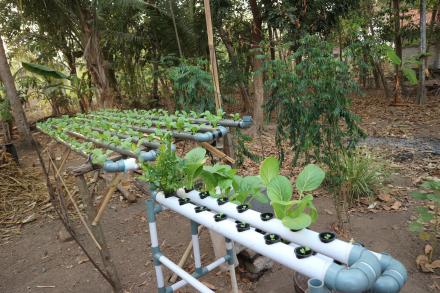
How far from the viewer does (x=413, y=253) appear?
305cm

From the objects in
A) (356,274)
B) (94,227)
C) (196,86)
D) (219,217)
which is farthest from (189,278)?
(196,86)

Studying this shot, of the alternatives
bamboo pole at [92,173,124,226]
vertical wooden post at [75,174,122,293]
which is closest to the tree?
vertical wooden post at [75,174,122,293]

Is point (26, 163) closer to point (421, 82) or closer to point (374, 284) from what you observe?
point (374, 284)

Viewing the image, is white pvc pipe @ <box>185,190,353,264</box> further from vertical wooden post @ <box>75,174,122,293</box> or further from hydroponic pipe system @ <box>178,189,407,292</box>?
vertical wooden post @ <box>75,174,122,293</box>

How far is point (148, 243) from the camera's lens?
3.91 metres

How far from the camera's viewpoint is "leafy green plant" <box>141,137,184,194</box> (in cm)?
163

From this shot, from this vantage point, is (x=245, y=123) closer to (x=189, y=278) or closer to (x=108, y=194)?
(x=108, y=194)

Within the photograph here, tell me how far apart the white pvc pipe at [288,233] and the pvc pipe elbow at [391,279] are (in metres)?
0.11

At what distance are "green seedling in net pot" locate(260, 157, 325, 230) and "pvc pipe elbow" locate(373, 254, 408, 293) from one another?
244 mm

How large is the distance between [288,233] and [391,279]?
34 cm

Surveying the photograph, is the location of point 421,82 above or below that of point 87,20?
below

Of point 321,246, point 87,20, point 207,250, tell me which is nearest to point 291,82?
point 207,250

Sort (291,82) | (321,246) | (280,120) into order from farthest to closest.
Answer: (280,120), (291,82), (321,246)

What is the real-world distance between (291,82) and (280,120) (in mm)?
455
